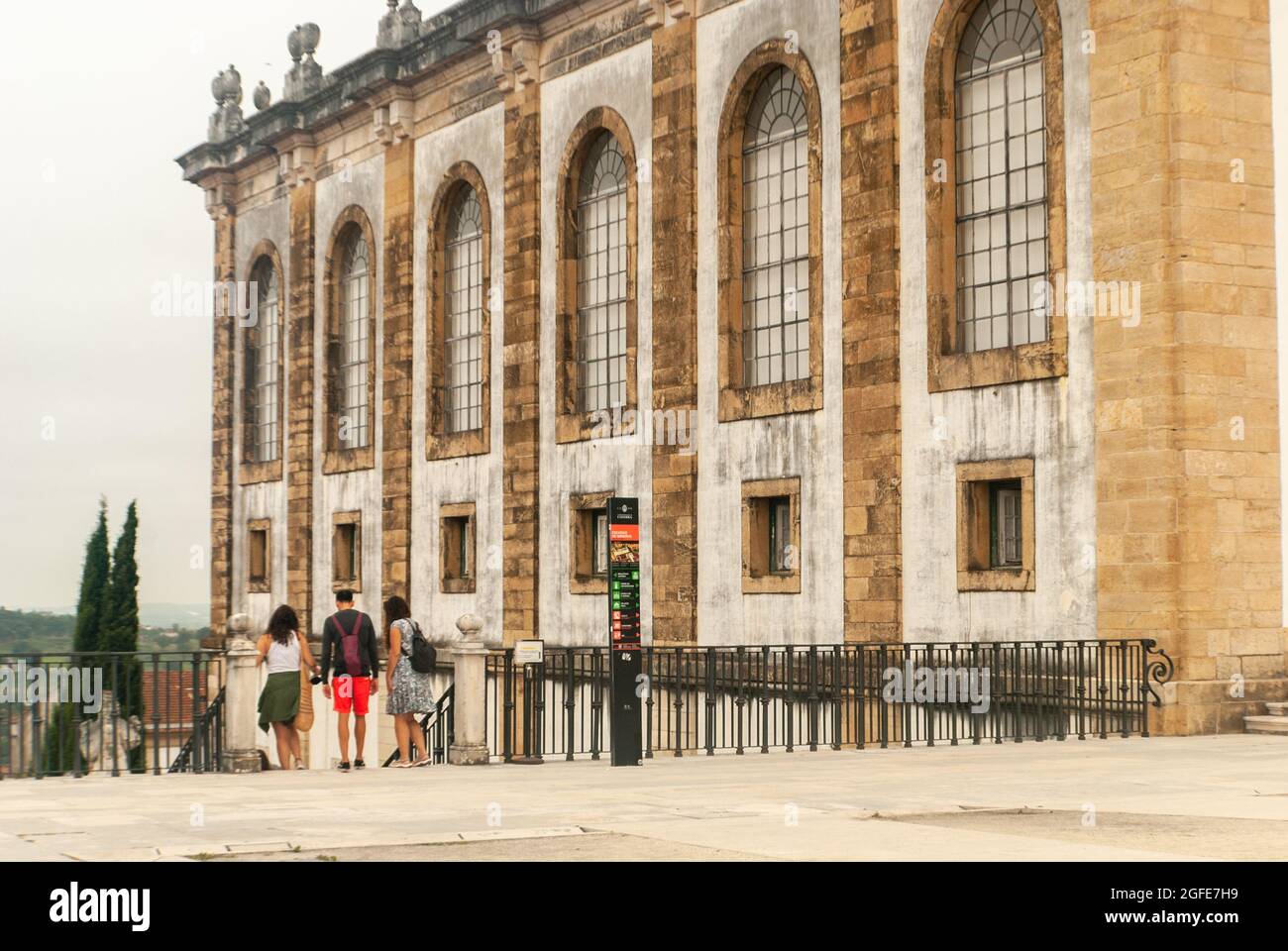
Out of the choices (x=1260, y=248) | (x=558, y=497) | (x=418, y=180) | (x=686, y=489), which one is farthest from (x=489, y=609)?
(x=1260, y=248)

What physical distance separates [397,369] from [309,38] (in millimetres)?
10236

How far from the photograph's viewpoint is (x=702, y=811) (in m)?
12.8

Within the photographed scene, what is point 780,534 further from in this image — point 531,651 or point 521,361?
point 531,651

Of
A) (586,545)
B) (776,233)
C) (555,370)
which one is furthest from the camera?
(555,370)

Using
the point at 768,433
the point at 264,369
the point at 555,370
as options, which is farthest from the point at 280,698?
the point at 264,369

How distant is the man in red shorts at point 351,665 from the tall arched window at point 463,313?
17.1 metres

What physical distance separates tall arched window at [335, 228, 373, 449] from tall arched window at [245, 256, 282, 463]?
3.45 metres

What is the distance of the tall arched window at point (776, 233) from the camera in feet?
92.4

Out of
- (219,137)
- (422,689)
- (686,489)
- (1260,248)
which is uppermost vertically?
(219,137)

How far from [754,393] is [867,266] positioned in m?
3.11

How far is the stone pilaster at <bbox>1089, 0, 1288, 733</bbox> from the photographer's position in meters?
21.8

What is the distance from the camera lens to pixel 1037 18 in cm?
2422

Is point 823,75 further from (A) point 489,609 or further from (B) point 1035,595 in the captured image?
(A) point 489,609

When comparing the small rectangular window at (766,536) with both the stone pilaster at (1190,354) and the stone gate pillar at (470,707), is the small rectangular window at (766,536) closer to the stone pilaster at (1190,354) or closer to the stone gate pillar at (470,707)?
the stone pilaster at (1190,354)
